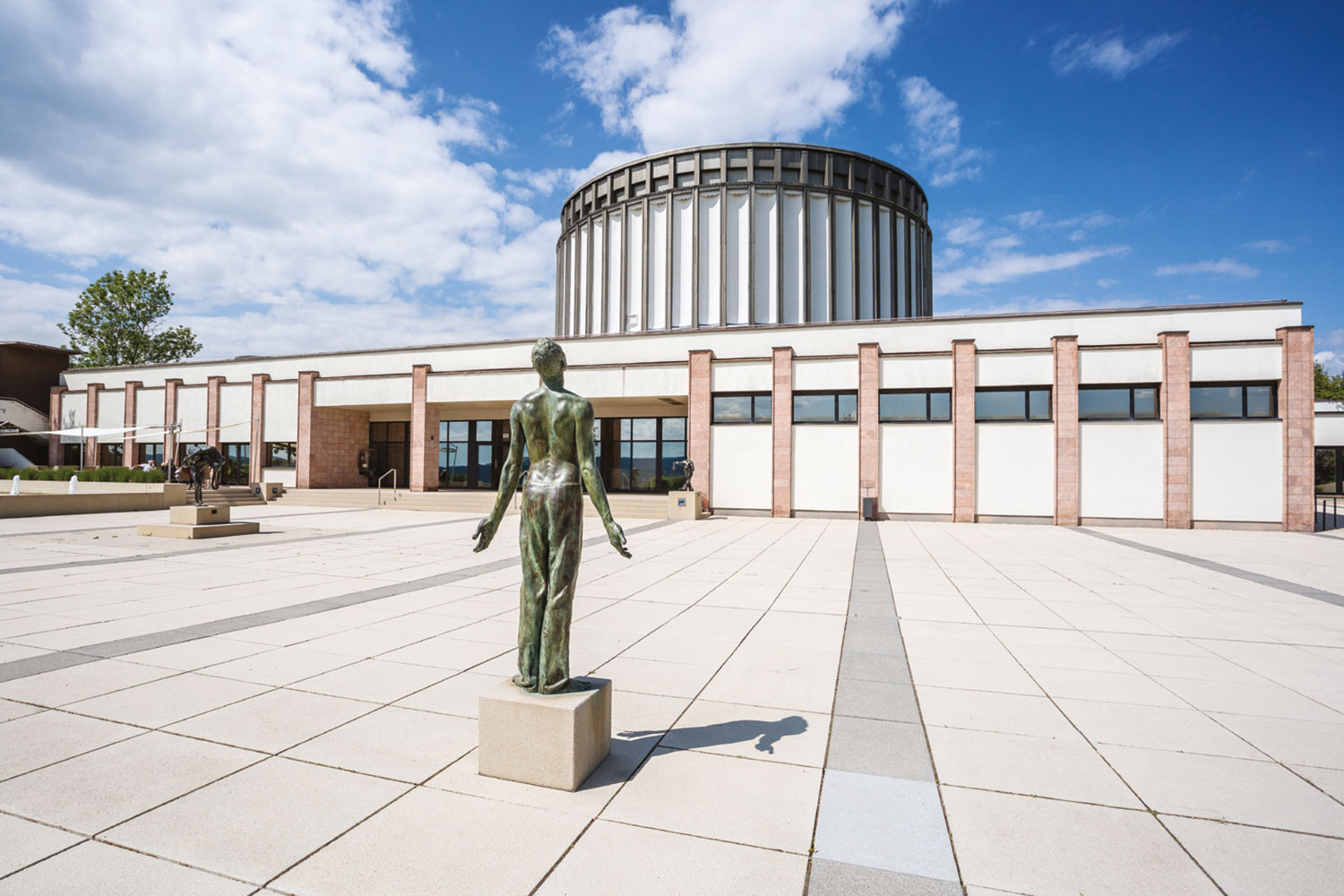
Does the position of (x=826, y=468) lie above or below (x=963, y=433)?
below

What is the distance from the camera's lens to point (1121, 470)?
838 inches

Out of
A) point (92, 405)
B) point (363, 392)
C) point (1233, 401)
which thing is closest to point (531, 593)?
point (1233, 401)

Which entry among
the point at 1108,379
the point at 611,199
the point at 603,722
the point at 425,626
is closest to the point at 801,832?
the point at 603,722

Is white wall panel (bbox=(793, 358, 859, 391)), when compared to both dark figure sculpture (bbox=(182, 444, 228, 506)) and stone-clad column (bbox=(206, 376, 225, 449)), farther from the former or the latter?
stone-clad column (bbox=(206, 376, 225, 449))

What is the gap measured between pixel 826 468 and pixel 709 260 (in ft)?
66.7

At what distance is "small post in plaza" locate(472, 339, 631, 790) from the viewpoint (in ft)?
11.6

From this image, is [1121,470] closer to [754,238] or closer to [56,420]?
[754,238]

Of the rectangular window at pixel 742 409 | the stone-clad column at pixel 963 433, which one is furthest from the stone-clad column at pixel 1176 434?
the rectangular window at pixel 742 409

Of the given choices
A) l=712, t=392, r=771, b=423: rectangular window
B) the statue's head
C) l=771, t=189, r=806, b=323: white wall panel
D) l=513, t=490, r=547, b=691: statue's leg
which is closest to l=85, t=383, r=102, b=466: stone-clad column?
l=712, t=392, r=771, b=423: rectangular window

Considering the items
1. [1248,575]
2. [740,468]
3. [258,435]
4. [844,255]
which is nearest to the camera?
[1248,575]

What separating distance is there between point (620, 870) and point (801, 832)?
94 centimetres

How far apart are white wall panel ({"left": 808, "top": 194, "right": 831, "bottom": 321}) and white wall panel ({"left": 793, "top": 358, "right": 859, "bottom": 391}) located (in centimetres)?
1592

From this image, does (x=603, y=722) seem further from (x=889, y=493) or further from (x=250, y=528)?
(x=889, y=493)

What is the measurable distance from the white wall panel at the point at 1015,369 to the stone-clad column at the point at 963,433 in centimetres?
40
